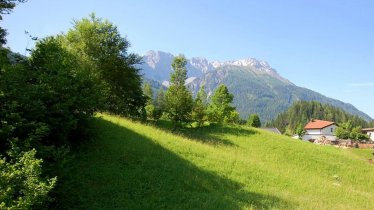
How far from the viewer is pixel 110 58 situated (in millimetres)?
38000

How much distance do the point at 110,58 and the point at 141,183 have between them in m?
24.8

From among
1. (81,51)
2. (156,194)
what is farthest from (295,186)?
(81,51)

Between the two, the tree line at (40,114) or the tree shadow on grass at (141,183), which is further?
the tree shadow on grass at (141,183)

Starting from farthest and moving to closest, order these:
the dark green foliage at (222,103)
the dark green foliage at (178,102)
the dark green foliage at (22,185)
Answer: the dark green foliage at (222,103) → the dark green foliage at (178,102) → the dark green foliage at (22,185)

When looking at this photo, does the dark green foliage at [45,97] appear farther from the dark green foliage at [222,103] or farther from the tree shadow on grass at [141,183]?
the dark green foliage at [222,103]

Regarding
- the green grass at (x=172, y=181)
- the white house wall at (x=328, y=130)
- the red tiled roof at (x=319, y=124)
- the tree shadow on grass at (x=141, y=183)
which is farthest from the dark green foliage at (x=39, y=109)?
the red tiled roof at (x=319, y=124)

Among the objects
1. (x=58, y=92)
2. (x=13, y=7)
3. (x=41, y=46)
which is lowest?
(x=58, y=92)

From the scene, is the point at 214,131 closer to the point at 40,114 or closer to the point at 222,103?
the point at 222,103

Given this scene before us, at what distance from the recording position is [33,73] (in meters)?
15.0

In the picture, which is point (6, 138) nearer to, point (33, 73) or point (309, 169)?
point (33, 73)

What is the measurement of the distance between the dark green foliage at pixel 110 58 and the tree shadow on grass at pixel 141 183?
59.5 feet

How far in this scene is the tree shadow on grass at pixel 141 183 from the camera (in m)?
13.6

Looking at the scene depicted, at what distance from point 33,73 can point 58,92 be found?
137 cm

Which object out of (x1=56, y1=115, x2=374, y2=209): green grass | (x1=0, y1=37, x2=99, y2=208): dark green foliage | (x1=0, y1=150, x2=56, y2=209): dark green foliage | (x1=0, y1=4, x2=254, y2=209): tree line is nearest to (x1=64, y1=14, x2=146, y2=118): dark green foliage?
(x1=56, y1=115, x2=374, y2=209): green grass
